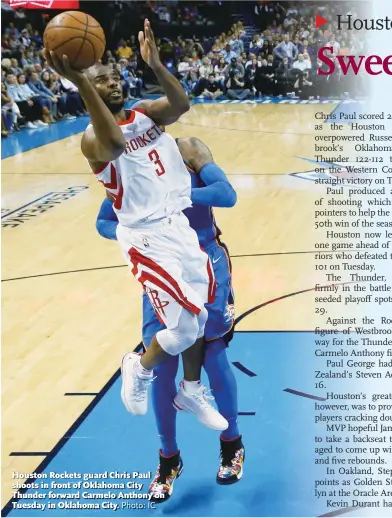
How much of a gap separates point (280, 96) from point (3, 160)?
1061cm

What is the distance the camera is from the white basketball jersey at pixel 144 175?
3848 mm

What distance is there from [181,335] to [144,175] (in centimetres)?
79

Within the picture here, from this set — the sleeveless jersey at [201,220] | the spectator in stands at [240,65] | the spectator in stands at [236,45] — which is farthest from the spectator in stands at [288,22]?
the sleeveless jersey at [201,220]

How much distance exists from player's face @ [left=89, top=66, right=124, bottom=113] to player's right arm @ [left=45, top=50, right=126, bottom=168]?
0.64 ft

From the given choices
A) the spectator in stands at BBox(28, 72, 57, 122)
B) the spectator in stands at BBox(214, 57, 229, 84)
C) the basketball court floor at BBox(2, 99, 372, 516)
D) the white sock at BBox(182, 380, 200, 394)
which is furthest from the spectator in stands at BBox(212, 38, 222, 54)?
the white sock at BBox(182, 380, 200, 394)

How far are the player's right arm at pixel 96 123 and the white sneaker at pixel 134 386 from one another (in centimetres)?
114

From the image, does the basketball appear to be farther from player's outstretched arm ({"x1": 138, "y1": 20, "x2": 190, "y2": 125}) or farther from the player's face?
player's outstretched arm ({"x1": 138, "y1": 20, "x2": 190, "y2": 125})

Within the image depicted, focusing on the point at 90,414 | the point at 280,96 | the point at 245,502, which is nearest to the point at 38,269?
the point at 90,414

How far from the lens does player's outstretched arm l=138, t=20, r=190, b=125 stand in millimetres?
3775

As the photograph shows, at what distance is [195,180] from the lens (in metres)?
4.32

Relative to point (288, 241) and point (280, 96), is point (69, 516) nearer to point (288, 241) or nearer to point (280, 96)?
point (288, 241)

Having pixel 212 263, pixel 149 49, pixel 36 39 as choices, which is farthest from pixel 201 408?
pixel 36 39

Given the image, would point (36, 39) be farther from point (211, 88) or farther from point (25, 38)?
point (211, 88)

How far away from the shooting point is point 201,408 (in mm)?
4262
